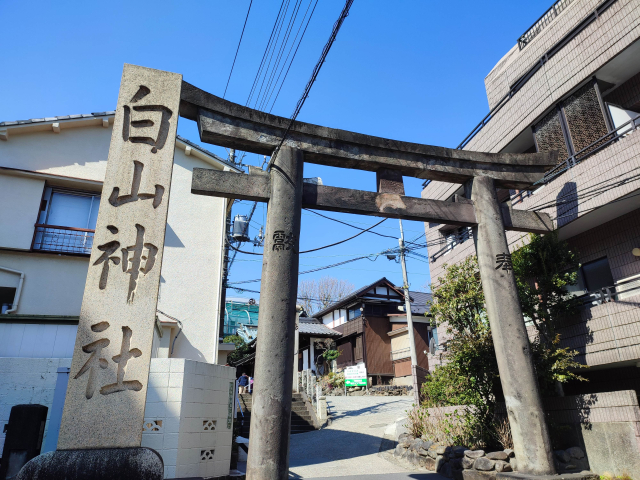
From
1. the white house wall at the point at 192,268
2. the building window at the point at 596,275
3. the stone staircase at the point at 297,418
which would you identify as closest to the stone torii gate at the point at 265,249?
the building window at the point at 596,275

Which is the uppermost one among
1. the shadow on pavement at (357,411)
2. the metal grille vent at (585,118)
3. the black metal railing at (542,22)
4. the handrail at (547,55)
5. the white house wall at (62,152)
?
the black metal railing at (542,22)

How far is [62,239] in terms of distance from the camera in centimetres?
1334

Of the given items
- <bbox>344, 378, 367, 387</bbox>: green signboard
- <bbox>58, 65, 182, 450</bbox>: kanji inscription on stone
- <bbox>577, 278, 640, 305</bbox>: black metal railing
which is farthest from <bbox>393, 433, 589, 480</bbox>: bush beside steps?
<bbox>344, 378, 367, 387</bbox>: green signboard

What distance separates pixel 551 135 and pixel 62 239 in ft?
48.2

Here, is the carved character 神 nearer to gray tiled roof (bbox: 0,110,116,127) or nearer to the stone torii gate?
the stone torii gate

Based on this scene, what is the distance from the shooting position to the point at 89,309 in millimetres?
5531

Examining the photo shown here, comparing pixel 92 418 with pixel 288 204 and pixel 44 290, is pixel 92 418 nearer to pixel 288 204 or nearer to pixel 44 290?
pixel 288 204

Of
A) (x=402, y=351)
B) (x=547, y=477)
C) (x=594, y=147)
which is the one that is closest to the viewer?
(x=547, y=477)

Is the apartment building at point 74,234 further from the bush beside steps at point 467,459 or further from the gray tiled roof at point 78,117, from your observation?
the bush beside steps at point 467,459

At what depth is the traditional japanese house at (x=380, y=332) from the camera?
107ft

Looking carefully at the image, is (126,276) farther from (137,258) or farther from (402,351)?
(402,351)

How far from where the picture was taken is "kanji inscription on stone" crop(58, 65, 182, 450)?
5.16 m

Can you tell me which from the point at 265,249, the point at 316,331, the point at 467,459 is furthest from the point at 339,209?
the point at 316,331

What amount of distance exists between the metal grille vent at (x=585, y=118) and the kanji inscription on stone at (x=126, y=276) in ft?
32.5
